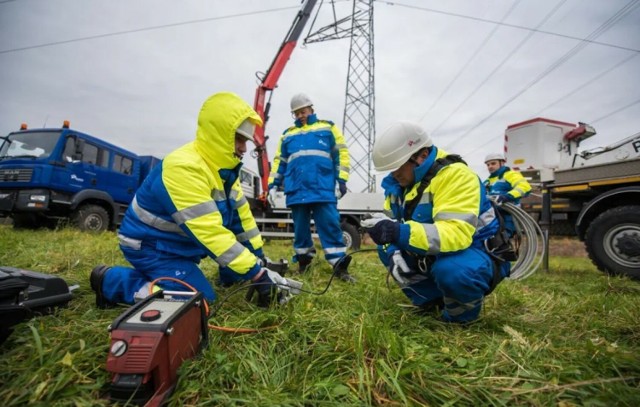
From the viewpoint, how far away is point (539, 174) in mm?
8344

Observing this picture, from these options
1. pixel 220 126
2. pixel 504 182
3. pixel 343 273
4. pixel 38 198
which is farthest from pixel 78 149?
pixel 504 182

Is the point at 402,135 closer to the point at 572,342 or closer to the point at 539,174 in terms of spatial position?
the point at 572,342

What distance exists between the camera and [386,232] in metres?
1.66

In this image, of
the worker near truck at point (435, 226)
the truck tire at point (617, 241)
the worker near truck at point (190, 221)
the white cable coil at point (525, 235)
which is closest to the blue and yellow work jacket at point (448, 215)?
the worker near truck at point (435, 226)

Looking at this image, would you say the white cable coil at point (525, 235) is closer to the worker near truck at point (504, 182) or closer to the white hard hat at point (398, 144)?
the worker near truck at point (504, 182)

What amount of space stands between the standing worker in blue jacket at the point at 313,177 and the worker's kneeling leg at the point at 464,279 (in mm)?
1455

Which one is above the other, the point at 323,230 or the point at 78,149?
the point at 78,149

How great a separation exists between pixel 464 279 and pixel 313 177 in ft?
6.70

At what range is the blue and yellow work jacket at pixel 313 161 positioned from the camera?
3354 millimetres

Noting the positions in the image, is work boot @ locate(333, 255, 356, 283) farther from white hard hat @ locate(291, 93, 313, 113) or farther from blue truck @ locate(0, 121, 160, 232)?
blue truck @ locate(0, 121, 160, 232)

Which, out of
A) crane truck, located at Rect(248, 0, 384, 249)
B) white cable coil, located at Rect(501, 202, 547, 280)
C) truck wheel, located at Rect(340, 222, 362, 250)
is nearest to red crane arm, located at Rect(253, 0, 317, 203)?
crane truck, located at Rect(248, 0, 384, 249)

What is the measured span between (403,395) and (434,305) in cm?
120

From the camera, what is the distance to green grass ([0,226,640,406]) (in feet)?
3.47

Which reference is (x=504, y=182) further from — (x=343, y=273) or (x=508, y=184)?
(x=343, y=273)
